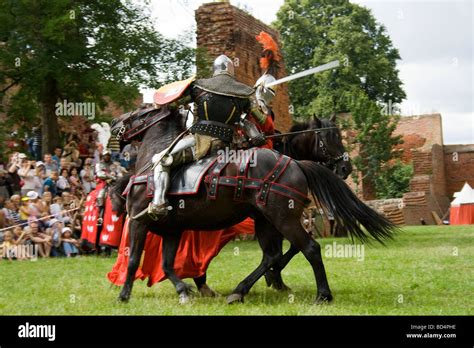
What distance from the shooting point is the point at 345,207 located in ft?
24.9

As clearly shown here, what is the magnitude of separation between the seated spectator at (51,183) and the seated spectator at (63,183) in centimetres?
10

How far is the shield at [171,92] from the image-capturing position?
770cm

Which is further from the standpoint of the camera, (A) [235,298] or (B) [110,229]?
(B) [110,229]

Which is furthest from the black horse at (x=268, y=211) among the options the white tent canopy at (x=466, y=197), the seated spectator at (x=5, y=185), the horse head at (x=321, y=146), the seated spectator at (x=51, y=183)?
the white tent canopy at (x=466, y=197)

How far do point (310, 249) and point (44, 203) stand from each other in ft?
29.2

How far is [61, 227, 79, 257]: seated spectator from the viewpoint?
49.4ft

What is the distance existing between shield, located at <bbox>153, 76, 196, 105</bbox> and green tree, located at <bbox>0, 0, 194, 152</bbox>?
32.8ft

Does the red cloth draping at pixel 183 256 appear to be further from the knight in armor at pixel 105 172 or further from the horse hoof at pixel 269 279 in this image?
the knight in armor at pixel 105 172

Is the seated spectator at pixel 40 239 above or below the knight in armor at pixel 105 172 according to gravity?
below

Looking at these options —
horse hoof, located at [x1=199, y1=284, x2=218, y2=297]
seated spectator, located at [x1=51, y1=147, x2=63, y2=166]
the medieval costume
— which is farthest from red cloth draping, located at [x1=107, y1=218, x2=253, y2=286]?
seated spectator, located at [x1=51, y1=147, x2=63, y2=166]

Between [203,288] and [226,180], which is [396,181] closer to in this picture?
[203,288]

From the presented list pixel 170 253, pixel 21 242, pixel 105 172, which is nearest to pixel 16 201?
pixel 21 242
